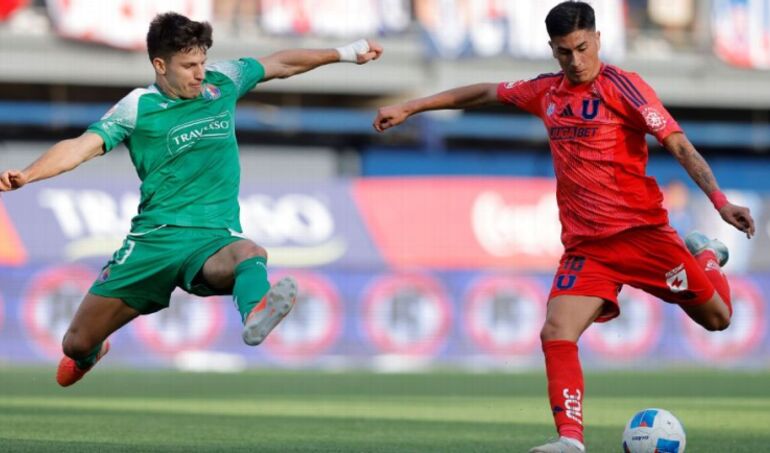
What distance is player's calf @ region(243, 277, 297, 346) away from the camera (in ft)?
24.5

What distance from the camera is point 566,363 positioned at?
26.1 ft

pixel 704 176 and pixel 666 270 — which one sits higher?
pixel 704 176

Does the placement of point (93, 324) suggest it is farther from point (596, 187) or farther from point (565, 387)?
point (596, 187)

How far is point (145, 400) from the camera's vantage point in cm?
1365

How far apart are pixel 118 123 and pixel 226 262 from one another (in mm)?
972

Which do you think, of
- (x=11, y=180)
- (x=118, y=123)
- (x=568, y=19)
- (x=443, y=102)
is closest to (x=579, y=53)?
(x=568, y=19)

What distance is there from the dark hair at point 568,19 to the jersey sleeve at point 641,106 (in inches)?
15.1

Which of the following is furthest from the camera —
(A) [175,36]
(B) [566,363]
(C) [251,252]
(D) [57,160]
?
(A) [175,36]

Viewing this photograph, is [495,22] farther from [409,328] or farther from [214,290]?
[214,290]

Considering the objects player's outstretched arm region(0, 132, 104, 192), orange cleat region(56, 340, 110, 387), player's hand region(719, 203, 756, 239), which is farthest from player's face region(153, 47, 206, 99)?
player's hand region(719, 203, 756, 239)

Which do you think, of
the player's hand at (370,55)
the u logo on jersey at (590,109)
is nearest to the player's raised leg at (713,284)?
the u logo on jersey at (590,109)

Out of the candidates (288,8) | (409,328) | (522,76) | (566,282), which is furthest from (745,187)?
(566,282)

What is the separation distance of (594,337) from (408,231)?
303 centimetres

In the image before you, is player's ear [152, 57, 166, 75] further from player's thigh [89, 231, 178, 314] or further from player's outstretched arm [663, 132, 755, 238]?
player's outstretched arm [663, 132, 755, 238]
